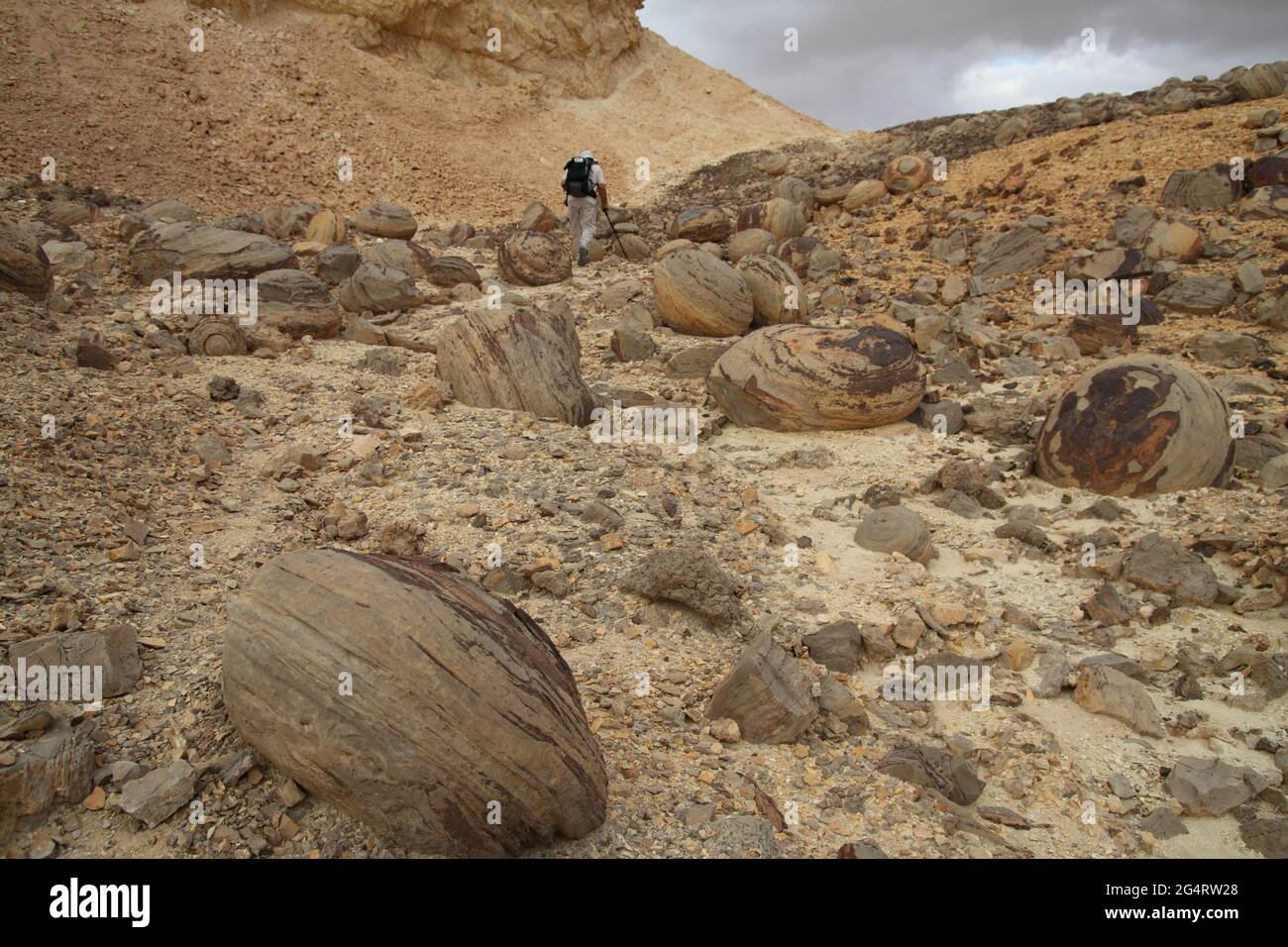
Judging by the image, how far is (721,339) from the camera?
8711 millimetres

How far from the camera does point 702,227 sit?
464 inches

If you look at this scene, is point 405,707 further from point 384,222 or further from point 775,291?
point 384,222

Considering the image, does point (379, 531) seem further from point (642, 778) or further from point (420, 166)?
point (420, 166)

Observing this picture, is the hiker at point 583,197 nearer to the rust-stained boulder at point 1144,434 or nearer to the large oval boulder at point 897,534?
the rust-stained boulder at point 1144,434

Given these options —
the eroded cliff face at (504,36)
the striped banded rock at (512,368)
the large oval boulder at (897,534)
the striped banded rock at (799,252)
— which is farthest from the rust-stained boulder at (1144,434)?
the eroded cliff face at (504,36)

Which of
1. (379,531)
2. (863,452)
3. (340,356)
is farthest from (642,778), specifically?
(340,356)

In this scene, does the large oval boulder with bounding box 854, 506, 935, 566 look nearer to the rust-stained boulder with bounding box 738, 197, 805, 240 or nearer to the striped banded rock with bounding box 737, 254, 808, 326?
the striped banded rock with bounding box 737, 254, 808, 326

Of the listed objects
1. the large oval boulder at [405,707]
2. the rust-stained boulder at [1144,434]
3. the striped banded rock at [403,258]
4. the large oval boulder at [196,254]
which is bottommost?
the large oval boulder at [405,707]

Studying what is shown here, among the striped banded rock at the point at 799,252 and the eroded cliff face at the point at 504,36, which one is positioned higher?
the eroded cliff face at the point at 504,36

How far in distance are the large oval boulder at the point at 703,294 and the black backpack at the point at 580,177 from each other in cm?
270

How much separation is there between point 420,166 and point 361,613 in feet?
47.4

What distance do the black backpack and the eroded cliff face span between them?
8978mm

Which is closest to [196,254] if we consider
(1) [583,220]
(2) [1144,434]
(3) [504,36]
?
(1) [583,220]

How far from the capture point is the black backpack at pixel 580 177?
426 inches
